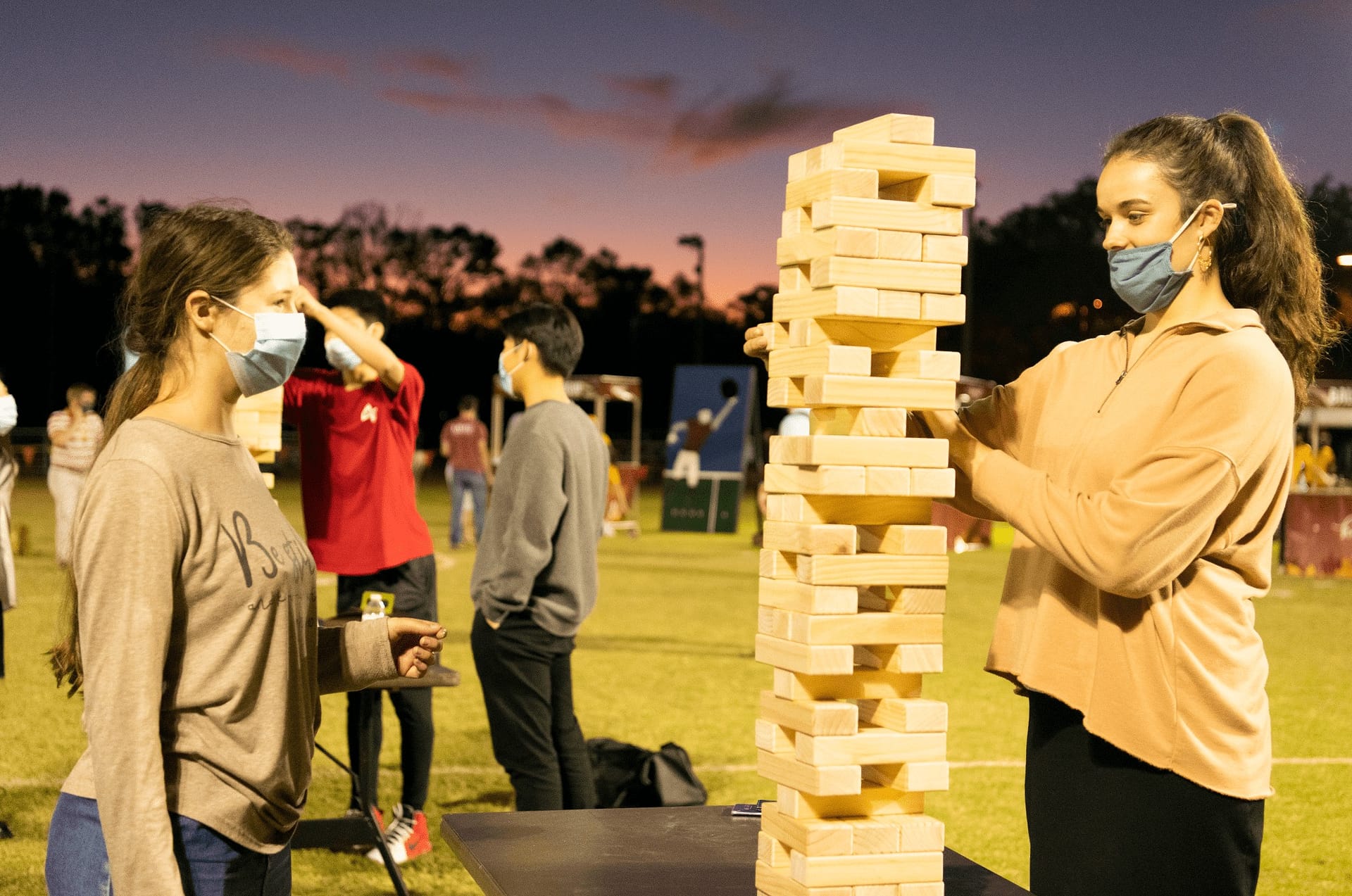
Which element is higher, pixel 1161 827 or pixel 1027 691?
pixel 1027 691

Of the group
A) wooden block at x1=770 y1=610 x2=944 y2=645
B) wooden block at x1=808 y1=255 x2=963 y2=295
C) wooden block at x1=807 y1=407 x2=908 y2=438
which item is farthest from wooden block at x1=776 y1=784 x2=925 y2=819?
wooden block at x1=808 y1=255 x2=963 y2=295

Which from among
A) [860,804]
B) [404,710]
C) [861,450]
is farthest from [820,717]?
[404,710]

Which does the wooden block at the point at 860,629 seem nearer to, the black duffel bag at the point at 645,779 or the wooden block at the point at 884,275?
the wooden block at the point at 884,275

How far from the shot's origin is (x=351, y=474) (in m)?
5.92

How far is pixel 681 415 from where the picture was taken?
2561 centimetres

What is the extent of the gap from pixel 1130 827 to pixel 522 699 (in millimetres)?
3221

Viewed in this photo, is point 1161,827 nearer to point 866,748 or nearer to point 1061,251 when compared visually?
point 866,748

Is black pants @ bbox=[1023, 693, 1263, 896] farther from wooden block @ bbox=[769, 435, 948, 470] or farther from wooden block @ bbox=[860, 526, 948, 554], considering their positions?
wooden block @ bbox=[769, 435, 948, 470]

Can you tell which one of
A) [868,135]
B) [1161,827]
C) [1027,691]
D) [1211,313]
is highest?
[868,135]

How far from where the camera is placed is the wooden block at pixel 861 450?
80.6 inches

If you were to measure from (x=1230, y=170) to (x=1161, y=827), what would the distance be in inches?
48.7

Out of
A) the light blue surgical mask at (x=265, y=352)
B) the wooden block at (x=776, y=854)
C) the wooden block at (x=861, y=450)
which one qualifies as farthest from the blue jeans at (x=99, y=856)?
the wooden block at (x=861, y=450)

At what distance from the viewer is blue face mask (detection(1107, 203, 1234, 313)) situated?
246 cm

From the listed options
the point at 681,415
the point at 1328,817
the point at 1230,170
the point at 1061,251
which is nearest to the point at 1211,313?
the point at 1230,170
